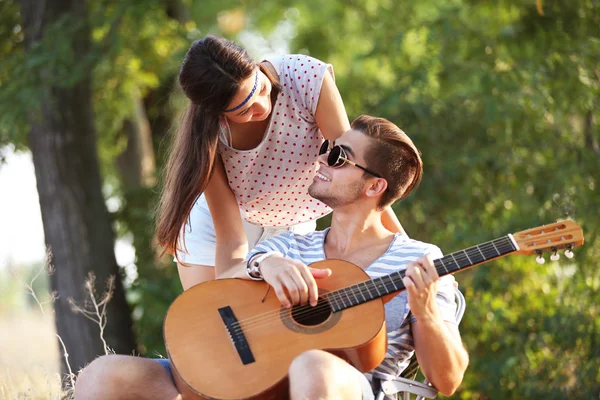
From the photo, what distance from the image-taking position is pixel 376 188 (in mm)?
2973

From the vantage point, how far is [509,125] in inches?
238

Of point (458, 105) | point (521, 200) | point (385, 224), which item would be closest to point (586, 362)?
point (521, 200)

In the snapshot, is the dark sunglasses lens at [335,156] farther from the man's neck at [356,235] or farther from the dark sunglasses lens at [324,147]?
the man's neck at [356,235]

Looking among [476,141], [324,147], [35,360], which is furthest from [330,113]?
[476,141]

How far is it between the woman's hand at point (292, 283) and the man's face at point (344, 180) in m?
0.47

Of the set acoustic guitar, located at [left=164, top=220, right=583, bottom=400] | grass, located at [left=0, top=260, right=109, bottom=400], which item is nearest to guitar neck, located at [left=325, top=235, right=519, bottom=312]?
acoustic guitar, located at [left=164, top=220, right=583, bottom=400]

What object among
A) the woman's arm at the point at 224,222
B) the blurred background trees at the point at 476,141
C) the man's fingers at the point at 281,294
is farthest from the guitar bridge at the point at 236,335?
the blurred background trees at the point at 476,141

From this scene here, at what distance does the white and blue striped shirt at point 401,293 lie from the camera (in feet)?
8.59

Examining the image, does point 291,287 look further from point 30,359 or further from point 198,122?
point 30,359

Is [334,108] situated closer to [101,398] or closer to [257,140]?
[257,140]

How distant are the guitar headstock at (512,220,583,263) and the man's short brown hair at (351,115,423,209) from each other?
2.09ft

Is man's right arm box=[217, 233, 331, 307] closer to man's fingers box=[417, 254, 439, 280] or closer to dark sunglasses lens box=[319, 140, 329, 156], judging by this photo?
man's fingers box=[417, 254, 439, 280]

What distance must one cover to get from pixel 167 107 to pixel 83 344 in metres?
3.23

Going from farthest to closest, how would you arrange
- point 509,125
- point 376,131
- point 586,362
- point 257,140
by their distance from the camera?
Result: point 509,125 < point 586,362 < point 257,140 < point 376,131
